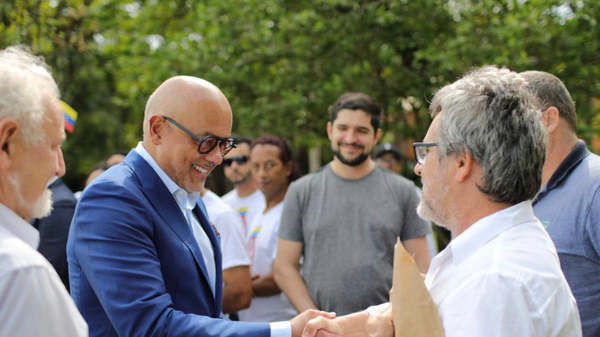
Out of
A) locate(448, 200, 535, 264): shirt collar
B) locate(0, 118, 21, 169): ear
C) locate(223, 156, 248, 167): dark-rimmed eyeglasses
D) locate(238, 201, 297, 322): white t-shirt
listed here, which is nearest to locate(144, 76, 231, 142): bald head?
locate(0, 118, 21, 169): ear

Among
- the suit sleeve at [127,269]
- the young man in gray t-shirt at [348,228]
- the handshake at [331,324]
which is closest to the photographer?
the suit sleeve at [127,269]

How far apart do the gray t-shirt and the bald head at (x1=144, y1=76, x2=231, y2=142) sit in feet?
5.66

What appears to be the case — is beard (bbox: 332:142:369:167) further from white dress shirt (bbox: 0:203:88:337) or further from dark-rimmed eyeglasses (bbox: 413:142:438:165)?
white dress shirt (bbox: 0:203:88:337)

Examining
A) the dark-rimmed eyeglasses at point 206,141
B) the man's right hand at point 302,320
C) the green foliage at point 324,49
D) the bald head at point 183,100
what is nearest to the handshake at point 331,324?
the man's right hand at point 302,320

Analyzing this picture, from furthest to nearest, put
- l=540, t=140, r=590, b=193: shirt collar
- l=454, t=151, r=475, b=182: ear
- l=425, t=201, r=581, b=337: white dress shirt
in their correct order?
l=540, t=140, r=590, b=193: shirt collar, l=454, t=151, r=475, b=182: ear, l=425, t=201, r=581, b=337: white dress shirt

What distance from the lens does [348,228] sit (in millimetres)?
4293

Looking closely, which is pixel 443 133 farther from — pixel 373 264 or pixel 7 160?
pixel 373 264

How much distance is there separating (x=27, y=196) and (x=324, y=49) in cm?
683

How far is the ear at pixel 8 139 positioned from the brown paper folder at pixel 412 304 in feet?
3.94

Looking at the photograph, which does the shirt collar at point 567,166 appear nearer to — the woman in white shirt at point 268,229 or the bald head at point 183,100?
the bald head at point 183,100

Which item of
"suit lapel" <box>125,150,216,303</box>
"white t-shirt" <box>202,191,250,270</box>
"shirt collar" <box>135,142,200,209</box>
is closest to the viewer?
"suit lapel" <box>125,150,216,303</box>

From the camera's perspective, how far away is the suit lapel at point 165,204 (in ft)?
8.57

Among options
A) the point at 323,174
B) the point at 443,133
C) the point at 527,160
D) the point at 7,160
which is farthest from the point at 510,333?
the point at 323,174

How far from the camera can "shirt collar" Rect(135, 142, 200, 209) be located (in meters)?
2.75
